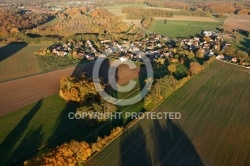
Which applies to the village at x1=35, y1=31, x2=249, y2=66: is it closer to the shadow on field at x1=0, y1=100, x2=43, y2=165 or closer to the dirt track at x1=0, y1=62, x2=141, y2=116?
the dirt track at x1=0, y1=62, x2=141, y2=116

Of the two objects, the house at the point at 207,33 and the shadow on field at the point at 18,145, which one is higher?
the shadow on field at the point at 18,145

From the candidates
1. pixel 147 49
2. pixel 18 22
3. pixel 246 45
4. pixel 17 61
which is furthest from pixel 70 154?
pixel 18 22

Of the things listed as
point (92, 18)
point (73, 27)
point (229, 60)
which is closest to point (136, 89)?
point (229, 60)

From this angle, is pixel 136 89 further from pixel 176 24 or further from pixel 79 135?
pixel 176 24

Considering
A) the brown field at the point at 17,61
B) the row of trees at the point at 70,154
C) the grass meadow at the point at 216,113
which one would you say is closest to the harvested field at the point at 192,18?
the grass meadow at the point at 216,113

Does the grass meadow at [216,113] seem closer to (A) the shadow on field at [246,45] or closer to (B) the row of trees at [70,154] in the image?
(B) the row of trees at [70,154]

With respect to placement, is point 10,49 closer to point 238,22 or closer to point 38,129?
point 38,129

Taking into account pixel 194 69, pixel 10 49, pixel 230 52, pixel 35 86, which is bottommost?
pixel 230 52
